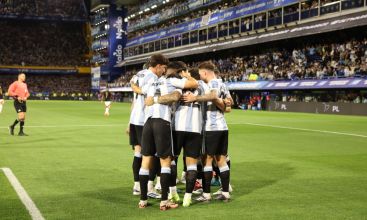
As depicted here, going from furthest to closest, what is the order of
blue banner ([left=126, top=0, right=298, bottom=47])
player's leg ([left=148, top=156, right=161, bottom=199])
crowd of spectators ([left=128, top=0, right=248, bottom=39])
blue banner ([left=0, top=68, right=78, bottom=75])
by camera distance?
blue banner ([left=0, top=68, right=78, bottom=75]) → crowd of spectators ([left=128, top=0, right=248, bottom=39]) → blue banner ([left=126, top=0, right=298, bottom=47]) → player's leg ([left=148, top=156, right=161, bottom=199])

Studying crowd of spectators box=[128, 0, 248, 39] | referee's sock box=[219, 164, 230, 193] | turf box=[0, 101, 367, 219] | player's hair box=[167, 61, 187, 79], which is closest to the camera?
turf box=[0, 101, 367, 219]

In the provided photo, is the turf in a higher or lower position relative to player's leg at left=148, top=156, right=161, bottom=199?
lower

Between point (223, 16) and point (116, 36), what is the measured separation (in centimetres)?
3967

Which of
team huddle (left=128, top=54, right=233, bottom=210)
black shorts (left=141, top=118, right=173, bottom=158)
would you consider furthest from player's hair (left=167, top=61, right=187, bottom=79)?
black shorts (left=141, top=118, right=173, bottom=158)

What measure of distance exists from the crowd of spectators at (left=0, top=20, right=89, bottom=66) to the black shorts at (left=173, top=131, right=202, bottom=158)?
97.6m

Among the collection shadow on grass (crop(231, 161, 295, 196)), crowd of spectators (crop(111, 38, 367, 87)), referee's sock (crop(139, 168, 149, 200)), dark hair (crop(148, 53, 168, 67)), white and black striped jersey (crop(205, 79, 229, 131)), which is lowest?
shadow on grass (crop(231, 161, 295, 196))

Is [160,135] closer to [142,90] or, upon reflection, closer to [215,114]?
[142,90]

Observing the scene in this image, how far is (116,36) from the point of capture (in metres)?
94.0

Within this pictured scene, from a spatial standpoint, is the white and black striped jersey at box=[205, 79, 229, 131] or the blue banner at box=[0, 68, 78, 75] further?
the blue banner at box=[0, 68, 78, 75]

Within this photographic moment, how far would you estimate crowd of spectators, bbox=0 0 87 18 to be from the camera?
102 metres

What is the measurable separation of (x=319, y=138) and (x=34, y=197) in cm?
1308

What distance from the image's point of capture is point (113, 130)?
72.8 ft

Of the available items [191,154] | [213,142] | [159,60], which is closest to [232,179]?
[213,142]

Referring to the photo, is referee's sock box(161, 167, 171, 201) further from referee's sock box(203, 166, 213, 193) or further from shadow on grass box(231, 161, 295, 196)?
shadow on grass box(231, 161, 295, 196)
